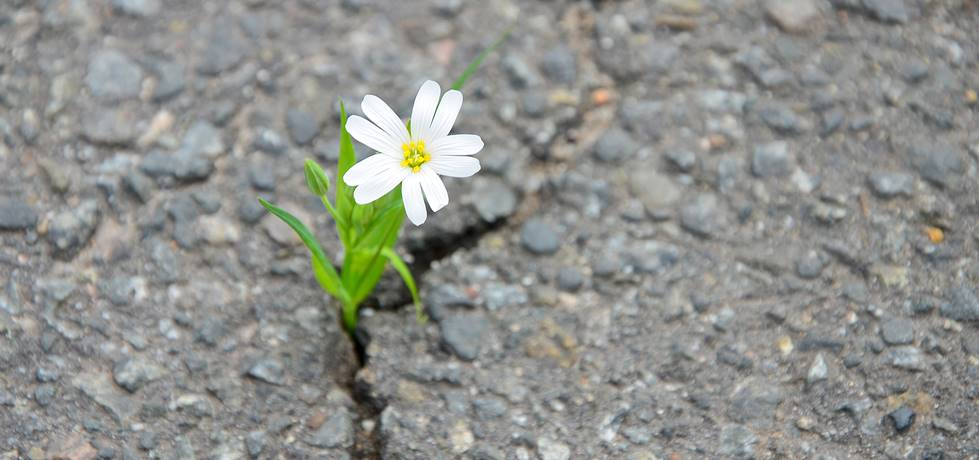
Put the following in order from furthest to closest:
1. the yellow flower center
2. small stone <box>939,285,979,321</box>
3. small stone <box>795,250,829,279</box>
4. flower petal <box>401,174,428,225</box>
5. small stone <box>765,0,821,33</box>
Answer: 1. small stone <box>765,0,821,33</box>
2. small stone <box>795,250,829,279</box>
3. small stone <box>939,285,979,321</box>
4. the yellow flower center
5. flower petal <box>401,174,428,225</box>

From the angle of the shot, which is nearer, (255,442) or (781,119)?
(255,442)

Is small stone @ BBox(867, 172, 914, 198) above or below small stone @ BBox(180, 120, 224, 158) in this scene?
below

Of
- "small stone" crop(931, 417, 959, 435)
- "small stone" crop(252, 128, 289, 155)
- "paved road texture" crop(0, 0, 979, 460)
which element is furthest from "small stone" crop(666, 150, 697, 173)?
"small stone" crop(252, 128, 289, 155)

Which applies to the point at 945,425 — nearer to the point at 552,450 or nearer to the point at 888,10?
the point at 552,450

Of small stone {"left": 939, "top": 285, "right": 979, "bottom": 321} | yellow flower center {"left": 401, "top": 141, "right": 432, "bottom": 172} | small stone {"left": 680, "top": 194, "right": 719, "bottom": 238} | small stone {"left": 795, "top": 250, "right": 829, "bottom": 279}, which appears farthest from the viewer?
small stone {"left": 680, "top": 194, "right": 719, "bottom": 238}

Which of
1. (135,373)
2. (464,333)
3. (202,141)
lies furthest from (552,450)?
(202,141)

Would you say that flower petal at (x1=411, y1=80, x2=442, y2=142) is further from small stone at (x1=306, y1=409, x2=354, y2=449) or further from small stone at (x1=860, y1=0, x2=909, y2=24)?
small stone at (x1=860, y1=0, x2=909, y2=24)

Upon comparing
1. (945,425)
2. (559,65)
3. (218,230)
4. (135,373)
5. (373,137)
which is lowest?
(945,425)
